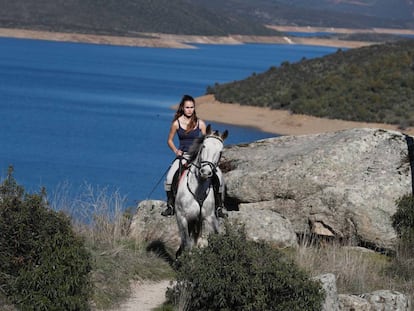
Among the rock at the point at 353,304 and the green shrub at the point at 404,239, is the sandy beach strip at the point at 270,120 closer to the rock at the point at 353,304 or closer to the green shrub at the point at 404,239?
the green shrub at the point at 404,239

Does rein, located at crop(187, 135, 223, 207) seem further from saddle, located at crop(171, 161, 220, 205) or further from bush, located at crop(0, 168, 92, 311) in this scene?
bush, located at crop(0, 168, 92, 311)

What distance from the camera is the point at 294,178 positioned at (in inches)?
564

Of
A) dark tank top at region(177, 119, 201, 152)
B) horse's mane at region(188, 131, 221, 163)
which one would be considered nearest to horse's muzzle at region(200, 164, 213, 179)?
horse's mane at region(188, 131, 221, 163)

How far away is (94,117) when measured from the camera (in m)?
54.6

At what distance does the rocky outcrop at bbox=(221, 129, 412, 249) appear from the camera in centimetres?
1376

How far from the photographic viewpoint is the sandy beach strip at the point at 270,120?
56219 millimetres

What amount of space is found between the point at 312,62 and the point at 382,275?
235 ft

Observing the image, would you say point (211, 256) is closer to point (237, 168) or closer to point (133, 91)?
point (237, 168)

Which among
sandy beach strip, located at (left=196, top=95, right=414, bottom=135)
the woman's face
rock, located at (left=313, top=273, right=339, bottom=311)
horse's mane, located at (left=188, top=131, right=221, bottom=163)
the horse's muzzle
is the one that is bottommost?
sandy beach strip, located at (left=196, top=95, right=414, bottom=135)

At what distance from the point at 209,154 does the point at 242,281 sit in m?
1.86

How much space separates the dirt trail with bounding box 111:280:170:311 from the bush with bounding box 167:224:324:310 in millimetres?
714

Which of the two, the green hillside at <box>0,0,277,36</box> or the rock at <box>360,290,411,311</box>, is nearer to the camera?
the rock at <box>360,290,411,311</box>

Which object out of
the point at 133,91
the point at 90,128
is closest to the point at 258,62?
the point at 133,91

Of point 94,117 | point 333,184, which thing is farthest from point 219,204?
point 94,117
